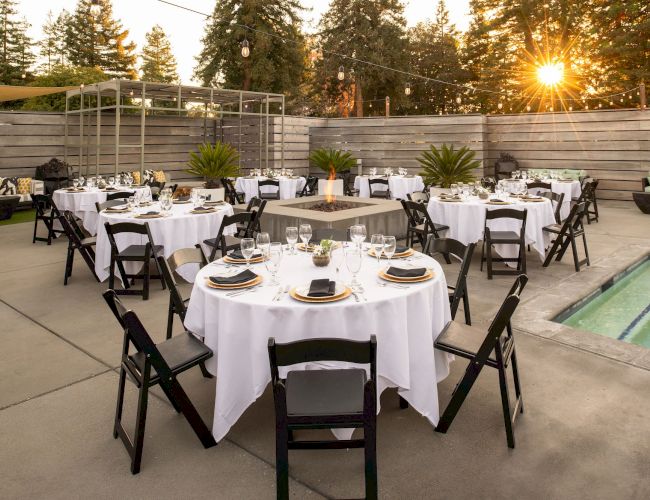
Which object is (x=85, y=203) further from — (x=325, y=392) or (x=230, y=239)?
(x=325, y=392)

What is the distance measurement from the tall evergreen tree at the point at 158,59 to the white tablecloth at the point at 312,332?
151 feet

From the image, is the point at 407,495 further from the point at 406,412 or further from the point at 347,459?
the point at 406,412

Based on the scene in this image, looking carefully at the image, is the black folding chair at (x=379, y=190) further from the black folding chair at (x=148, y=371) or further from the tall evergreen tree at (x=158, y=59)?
the tall evergreen tree at (x=158, y=59)

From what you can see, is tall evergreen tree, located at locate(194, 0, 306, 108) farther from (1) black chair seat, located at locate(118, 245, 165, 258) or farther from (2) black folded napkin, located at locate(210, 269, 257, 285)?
(2) black folded napkin, located at locate(210, 269, 257, 285)

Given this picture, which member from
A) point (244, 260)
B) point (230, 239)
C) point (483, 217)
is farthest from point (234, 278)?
point (483, 217)

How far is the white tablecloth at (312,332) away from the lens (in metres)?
2.43

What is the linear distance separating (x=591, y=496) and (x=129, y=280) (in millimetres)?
4856

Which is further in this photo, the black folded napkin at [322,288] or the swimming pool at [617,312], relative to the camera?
the swimming pool at [617,312]

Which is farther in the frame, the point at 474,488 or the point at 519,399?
the point at 519,399

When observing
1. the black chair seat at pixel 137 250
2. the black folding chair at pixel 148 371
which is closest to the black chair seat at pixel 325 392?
the black folding chair at pixel 148 371

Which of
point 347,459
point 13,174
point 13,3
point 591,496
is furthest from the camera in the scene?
point 13,3

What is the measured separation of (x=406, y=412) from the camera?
2.85m

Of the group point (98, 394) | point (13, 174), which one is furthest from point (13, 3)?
point (98, 394)

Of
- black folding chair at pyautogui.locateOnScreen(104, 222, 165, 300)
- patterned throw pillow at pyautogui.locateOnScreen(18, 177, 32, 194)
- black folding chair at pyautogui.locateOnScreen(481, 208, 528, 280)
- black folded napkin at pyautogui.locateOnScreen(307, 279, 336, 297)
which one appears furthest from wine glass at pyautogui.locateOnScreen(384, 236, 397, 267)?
patterned throw pillow at pyautogui.locateOnScreen(18, 177, 32, 194)
